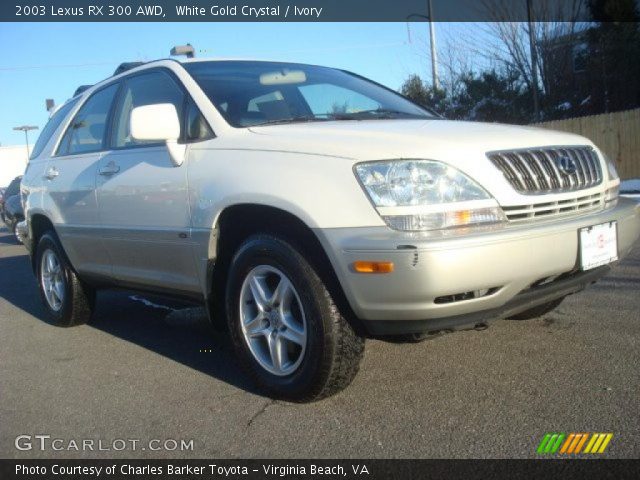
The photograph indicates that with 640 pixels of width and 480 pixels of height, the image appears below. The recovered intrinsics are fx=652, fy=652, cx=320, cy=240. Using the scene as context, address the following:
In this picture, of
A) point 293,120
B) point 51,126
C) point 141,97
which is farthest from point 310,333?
point 51,126

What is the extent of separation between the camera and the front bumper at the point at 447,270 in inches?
105

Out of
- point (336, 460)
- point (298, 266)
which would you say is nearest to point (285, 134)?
point (298, 266)

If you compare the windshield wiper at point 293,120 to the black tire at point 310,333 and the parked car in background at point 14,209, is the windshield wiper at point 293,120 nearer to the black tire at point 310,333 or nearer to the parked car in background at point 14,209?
the black tire at point 310,333

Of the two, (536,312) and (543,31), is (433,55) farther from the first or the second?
(536,312)

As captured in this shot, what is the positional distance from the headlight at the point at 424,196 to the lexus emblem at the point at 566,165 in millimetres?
546

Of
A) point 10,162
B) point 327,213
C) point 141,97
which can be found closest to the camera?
point 327,213

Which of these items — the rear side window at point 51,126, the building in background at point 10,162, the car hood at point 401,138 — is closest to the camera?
the car hood at point 401,138

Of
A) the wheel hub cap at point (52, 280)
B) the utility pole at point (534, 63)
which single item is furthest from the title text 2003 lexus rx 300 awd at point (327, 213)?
the utility pole at point (534, 63)

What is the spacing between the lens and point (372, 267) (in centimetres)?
275

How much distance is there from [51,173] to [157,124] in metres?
2.00

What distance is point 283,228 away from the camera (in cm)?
321

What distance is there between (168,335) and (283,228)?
6.89 feet

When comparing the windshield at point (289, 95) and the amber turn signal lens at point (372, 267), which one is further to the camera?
the windshield at point (289, 95)

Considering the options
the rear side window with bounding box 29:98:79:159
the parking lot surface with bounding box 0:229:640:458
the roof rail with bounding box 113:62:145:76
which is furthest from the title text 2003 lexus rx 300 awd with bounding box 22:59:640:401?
the rear side window with bounding box 29:98:79:159
